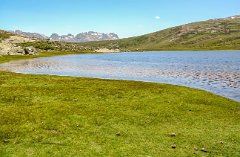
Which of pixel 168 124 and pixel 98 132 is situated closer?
pixel 98 132

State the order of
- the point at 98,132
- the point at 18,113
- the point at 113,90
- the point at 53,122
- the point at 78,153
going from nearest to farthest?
the point at 78,153, the point at 98,132, the point at 53,122, the point at 18,113, the point at 113,90

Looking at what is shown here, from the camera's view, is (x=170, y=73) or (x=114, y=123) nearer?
(x=114, y=123)

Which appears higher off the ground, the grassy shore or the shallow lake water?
the grassy shore

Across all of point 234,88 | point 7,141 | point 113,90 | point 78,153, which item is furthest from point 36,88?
point 234,88

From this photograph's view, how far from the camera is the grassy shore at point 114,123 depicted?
24.4 metres

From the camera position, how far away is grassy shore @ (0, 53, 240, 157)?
2442cm

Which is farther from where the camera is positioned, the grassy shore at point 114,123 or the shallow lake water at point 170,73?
the shallow lake water at point 170,73

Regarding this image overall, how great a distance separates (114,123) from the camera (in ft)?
100.0

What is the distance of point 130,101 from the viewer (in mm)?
39906

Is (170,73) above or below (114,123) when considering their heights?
below

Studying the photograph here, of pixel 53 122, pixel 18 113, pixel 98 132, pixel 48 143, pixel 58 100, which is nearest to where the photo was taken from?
pixel 48 143

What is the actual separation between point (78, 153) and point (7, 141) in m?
6.37

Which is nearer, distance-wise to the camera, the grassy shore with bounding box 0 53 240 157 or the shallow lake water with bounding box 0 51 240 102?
the grassy shore with bounding box 0 53 240 157

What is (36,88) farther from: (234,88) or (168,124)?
(234,88)
